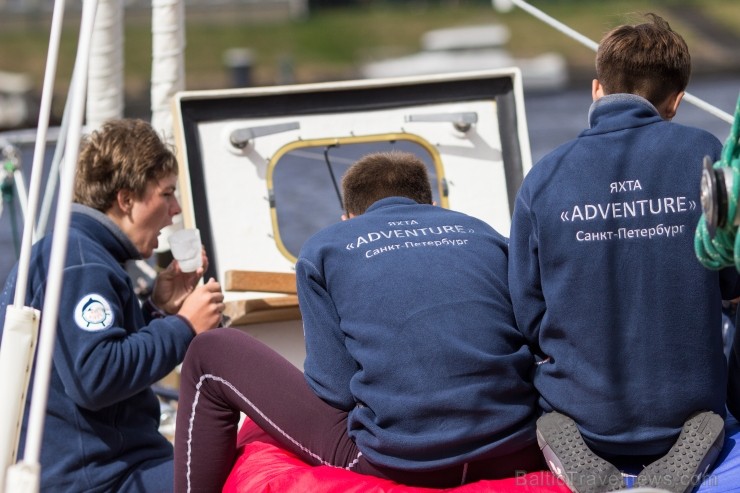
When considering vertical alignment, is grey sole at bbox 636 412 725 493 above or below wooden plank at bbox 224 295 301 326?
below

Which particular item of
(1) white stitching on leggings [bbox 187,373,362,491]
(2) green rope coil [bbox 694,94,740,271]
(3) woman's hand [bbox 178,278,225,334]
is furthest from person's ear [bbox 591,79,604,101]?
(3) woman's hand [bbox 178,278,225,334]

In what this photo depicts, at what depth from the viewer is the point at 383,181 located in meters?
3.06

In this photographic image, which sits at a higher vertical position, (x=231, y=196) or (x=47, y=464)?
(x=231, y=196)

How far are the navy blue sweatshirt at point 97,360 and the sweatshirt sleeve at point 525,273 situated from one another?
3.27 feet

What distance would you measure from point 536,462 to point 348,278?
0.63 meters

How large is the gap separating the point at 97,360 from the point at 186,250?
2.37ft

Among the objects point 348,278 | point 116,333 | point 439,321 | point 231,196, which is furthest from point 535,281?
point 231,196

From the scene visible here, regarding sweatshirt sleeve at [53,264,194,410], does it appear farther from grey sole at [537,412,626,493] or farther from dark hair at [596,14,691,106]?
dark hair at [596,14,691,106]

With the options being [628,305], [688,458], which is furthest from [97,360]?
[688,458]

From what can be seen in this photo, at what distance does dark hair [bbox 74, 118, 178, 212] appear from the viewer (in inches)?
133

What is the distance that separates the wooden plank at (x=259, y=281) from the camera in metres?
3.72

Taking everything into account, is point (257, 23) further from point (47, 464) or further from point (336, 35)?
point (47, 464)

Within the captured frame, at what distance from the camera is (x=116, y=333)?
3119 mm

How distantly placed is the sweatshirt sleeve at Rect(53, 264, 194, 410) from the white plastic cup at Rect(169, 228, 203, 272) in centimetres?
51
